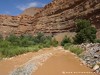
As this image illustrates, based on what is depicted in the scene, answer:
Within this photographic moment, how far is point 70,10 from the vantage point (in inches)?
2670

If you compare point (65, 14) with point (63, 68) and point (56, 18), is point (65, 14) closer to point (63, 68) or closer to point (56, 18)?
point (56, 18)

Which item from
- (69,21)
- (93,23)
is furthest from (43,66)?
(69,21)

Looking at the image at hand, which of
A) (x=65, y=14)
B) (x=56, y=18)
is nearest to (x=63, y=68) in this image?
(x=65, y=14)

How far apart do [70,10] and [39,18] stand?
17.7 meters

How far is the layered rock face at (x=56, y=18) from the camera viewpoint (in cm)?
5791

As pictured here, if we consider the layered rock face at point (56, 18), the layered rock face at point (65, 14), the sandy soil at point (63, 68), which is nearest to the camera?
the sandy soil at point (63, 68)

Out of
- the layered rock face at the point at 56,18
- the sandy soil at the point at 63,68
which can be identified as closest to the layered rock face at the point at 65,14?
the layered rock face at the point at 56,18

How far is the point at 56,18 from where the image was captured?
7294cm

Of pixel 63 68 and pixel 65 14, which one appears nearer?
pixel 63 68

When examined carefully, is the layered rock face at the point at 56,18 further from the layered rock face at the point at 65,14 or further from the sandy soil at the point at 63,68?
the sandy soil at the point at 63,68

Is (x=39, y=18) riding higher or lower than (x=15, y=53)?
higher

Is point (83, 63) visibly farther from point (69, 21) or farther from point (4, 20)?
point (4, 20)

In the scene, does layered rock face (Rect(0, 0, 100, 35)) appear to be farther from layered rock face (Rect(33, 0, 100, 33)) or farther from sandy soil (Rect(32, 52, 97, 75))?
sandy soil (Rect(32, 52, 97, 75))

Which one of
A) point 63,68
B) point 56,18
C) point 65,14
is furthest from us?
point 56,18
